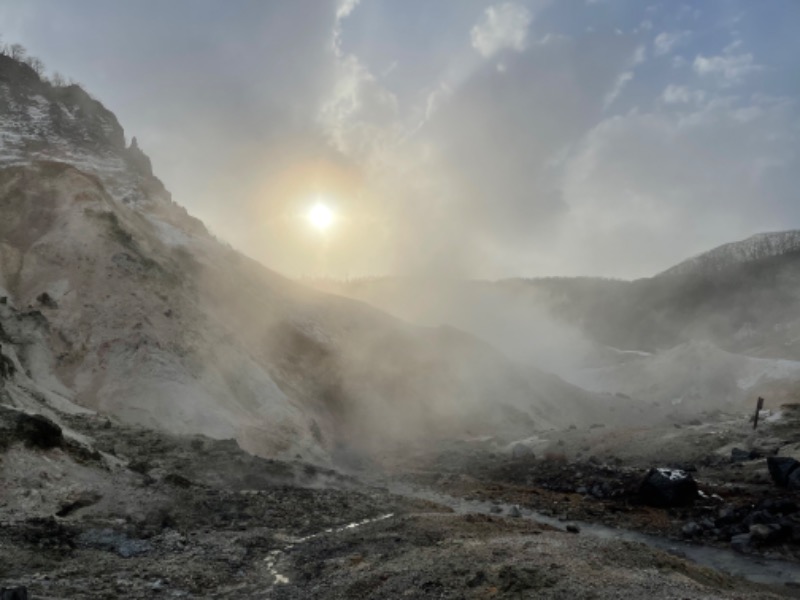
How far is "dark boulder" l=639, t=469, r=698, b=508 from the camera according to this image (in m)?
25.2

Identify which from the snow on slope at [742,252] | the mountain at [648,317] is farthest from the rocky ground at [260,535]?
the snow on slope at [742,252]

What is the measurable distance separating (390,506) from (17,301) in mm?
29300

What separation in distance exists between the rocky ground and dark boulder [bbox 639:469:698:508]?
488 millimetres

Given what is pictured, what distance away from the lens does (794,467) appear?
2500cm

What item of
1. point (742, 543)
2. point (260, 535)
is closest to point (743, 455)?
point (742, 543)

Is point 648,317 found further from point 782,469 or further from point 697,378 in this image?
point 782,469

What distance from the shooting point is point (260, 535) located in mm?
17828

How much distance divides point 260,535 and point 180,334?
24.9m

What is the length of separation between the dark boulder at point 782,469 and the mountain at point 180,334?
25034 mm

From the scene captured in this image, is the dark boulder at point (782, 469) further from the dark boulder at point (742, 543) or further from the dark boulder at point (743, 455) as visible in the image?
the dark boulder at point (742, 543)

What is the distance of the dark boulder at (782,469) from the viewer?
24859 mm

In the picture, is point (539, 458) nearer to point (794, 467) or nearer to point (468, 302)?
point (794, 467)

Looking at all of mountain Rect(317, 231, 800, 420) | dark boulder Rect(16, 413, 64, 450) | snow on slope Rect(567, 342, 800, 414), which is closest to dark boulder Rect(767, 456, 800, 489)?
dark boulder Rect(16, 413, 64, 450)

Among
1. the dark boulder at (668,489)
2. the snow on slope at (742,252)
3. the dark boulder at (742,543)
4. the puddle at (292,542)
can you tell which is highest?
the snow on slope at (742,252)
